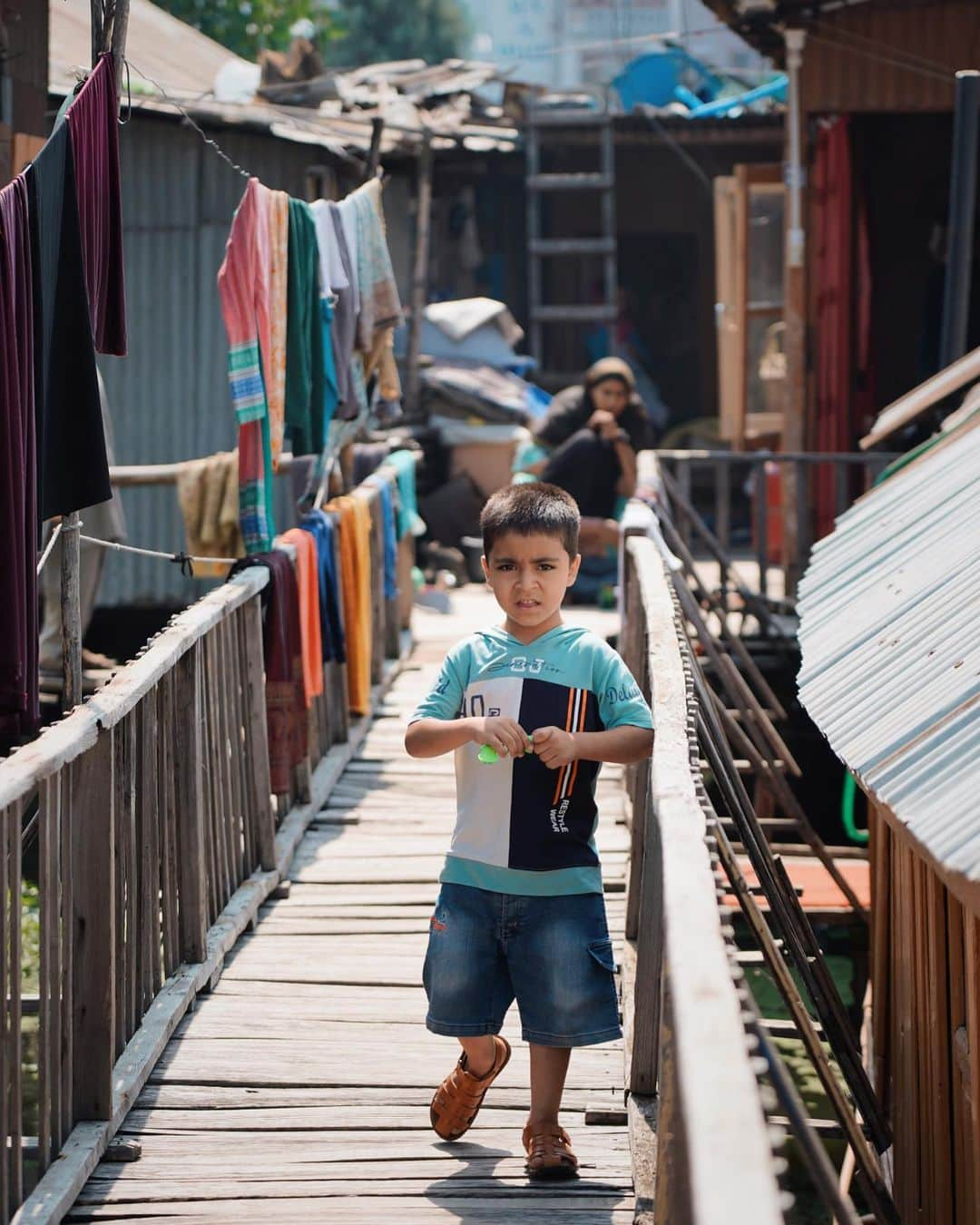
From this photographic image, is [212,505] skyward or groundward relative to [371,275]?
groundward

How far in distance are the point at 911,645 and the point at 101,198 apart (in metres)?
2.45

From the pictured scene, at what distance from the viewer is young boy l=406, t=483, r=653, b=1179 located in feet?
→ 12.3

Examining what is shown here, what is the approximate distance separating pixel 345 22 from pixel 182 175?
3078 cm

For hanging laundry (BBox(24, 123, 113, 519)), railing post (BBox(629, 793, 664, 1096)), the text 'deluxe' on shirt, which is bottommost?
railing post (BBox(629, 793, 664, 1096))

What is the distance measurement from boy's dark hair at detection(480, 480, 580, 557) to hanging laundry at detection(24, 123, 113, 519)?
3.57 ft

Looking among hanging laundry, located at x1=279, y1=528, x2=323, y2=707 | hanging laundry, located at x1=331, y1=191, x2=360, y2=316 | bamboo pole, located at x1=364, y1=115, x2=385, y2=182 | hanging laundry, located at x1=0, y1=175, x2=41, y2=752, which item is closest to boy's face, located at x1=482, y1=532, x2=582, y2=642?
hanging laundry, located at x1=0, y1=175, x2=41, y2=752

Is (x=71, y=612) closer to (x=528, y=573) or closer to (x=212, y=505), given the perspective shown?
(x=528, y=573)

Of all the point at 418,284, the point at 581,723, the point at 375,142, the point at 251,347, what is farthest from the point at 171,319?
the point at 581,723

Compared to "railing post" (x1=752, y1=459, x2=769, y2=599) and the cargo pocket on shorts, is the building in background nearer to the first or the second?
"railing post" (x1=752, y1=459, x2=769, y2=599)

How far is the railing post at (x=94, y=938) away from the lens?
12.7 ft

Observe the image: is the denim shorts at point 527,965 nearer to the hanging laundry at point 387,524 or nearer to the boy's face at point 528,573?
the boy's face at point 528,573

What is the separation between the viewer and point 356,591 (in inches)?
324

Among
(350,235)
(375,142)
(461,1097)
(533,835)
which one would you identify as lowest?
(461,1097)

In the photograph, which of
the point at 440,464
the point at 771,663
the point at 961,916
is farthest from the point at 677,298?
the point at 961,916
